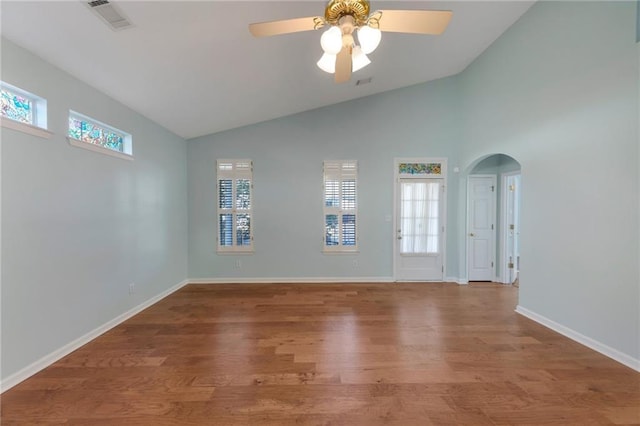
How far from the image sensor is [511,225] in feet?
15.2

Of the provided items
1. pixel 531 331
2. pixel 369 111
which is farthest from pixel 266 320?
pixel 369 111

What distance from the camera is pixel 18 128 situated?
1979mm

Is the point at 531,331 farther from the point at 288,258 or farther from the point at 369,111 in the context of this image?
the point at 369,111

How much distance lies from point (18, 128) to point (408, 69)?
4613 millimetres

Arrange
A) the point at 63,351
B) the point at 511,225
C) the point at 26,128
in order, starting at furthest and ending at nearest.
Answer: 1. the point at 511,225
2. the point at 63,351
3. the point at 26,128

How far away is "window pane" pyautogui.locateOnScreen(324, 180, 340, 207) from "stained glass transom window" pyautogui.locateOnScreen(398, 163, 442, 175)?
1.26 metres

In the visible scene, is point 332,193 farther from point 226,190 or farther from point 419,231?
point 226,190

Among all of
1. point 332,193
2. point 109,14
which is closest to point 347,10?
point 109,14

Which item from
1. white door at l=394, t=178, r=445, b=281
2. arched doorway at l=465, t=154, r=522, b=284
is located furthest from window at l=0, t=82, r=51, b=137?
arched doorway at l=465, t=154, r=522, b=284

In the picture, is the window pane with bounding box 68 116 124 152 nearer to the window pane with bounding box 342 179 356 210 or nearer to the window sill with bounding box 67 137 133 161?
the window sill with bounding box 67 137 133 161

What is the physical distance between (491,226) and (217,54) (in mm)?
5215

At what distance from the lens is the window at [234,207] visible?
469 centimetres

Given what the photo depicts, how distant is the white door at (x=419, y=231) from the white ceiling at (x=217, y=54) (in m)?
2.02

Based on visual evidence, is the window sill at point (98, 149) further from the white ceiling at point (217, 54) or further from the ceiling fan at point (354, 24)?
the ceiling fan at point (354, 24)
